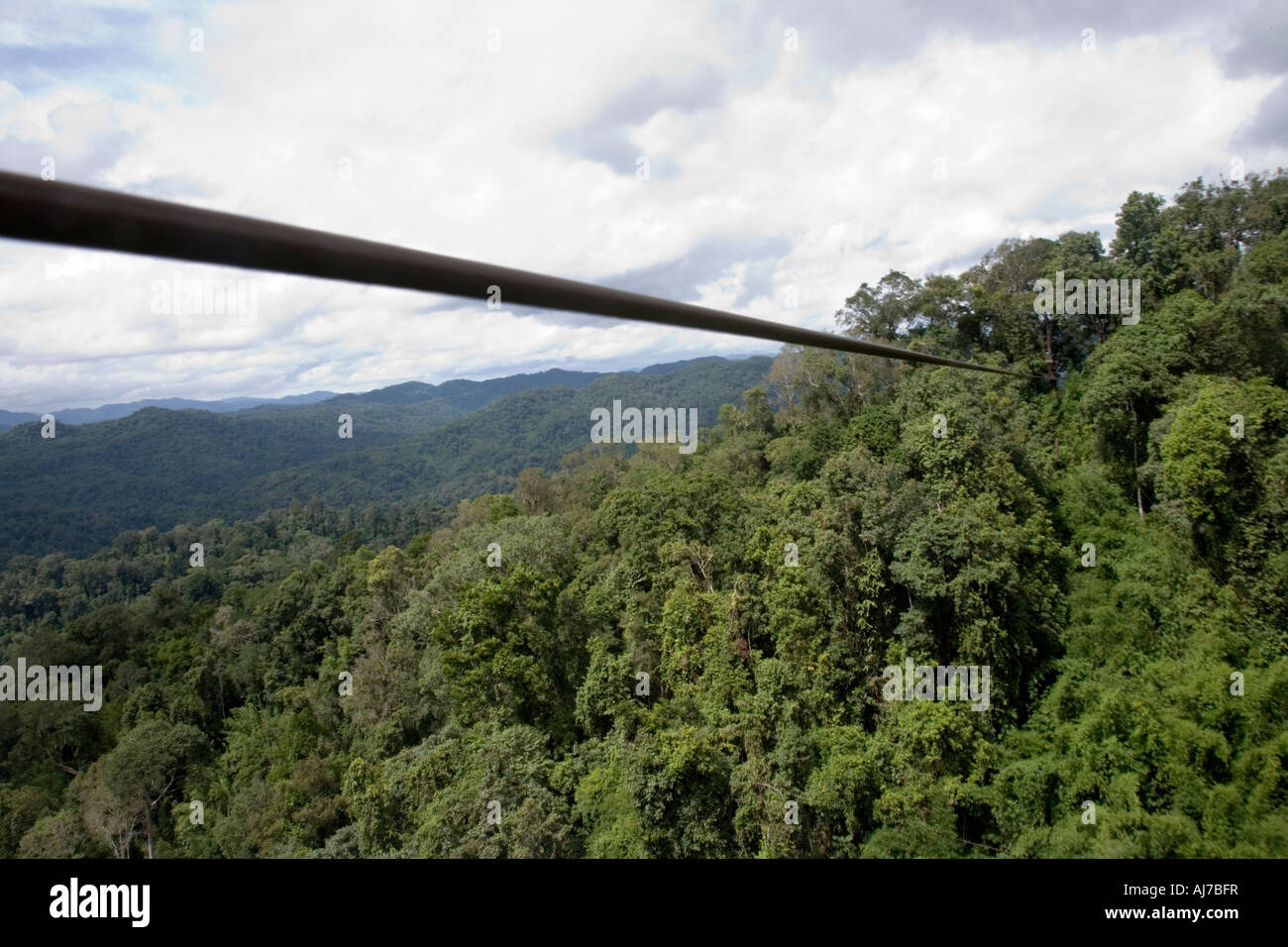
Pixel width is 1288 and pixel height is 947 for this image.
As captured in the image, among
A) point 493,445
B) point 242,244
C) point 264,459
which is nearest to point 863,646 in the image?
point 242,244

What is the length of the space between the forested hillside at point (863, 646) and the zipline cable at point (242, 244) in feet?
31.2

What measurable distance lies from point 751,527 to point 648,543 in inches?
97.2

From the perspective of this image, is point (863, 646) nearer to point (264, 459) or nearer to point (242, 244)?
point (242, 244)

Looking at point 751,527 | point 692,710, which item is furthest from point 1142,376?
point 692,710

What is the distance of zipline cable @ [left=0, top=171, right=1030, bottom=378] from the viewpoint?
36 cm

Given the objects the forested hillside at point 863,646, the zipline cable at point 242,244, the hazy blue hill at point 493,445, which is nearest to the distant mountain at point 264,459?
the hazy blue hill at point 493,445

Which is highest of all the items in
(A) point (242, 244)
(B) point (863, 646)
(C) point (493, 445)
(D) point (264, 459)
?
(C) point (493, 445)

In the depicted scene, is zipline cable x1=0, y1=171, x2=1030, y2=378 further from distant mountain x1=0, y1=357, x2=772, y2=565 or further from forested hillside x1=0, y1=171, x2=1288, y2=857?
distant mountain x1=0, y1=357, x2=772, y2=565

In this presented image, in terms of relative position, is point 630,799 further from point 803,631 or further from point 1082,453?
point 1082,453

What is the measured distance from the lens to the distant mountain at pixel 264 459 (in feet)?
204

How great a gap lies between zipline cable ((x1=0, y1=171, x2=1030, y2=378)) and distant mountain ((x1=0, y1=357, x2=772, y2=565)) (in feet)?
177

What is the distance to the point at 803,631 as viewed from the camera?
37.6 ft

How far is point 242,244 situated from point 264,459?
110 m

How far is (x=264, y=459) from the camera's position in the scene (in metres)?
94.3
